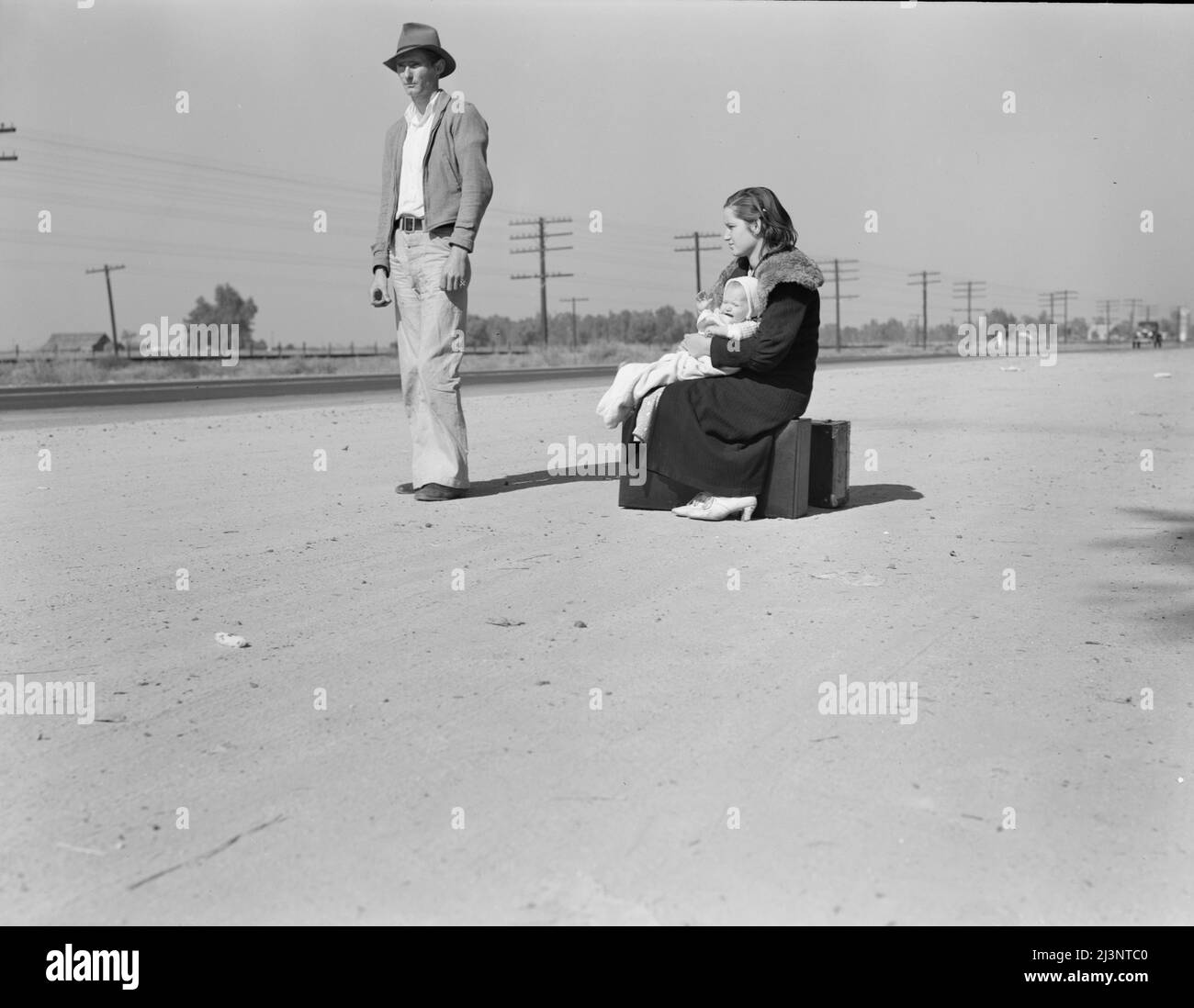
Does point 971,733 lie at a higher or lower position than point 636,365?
lower

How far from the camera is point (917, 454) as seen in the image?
362 inches

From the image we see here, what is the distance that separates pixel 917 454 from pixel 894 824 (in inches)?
270

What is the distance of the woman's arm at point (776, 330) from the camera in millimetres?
6309

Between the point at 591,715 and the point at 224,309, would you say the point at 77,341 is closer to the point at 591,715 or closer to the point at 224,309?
the point at 224,309

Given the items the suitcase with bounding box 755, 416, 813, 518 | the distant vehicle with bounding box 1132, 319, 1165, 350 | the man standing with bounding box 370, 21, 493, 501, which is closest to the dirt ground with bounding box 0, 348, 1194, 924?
the suitcase with bounding box 755, 416, 813, 518

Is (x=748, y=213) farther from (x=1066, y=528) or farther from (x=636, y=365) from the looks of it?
(x=1066, y=528)

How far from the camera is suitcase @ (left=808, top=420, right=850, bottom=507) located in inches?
Answer: 259

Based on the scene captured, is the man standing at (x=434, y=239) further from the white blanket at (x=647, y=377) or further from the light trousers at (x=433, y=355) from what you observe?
the white blanket at (x=647, y=377)

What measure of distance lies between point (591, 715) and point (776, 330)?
3449mm

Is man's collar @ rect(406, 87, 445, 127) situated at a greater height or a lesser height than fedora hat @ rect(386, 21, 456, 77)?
lesser

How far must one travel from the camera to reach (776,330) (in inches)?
249

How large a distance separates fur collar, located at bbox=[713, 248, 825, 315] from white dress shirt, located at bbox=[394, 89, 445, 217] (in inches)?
76.4

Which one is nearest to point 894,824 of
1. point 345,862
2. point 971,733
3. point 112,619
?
point 971,733

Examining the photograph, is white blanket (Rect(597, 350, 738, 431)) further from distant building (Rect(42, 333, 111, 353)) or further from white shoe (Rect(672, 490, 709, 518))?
distant building (Rect(42, 333, 111, 353))
